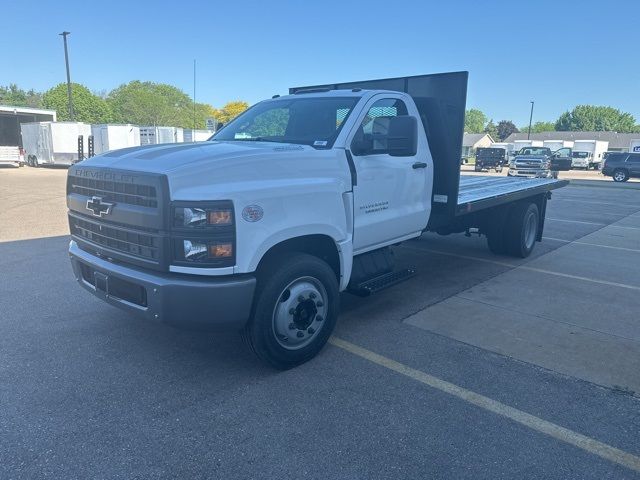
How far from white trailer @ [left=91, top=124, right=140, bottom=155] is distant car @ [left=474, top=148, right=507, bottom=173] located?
2842 cm

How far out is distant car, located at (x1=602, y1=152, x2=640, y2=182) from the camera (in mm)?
30969

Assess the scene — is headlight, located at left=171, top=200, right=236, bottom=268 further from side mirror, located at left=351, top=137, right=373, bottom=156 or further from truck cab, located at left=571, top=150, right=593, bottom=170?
truck cab, located at left=571, top=150, right=593, bottom=170

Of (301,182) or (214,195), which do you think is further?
(301,182)

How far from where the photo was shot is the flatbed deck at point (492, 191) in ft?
19.9

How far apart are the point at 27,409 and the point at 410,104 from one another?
4306 millimetres

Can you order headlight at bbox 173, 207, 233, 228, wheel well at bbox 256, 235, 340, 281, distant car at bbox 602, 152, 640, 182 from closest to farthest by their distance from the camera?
headlight at bbox 173, 207, 233, 228
wheel well at bbox 256, 235, 340, 281
distant car at bbox 602, 152, 640, 182

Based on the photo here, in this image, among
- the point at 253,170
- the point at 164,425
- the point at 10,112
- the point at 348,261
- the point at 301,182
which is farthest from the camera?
the point at 10,112

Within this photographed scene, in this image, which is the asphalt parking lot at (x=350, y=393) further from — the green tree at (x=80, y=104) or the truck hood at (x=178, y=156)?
the green tree at (x=80, y=104)

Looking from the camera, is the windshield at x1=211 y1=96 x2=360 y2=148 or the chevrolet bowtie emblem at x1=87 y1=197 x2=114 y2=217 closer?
the chevrolet bowtie emblem at x1=87 y1=197 x2=114 y2=217

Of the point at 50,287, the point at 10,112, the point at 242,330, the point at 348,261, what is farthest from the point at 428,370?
the point at 10,112

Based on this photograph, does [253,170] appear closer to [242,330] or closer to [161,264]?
[161,264]

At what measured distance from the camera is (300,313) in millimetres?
3836

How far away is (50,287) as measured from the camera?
5.80 meters

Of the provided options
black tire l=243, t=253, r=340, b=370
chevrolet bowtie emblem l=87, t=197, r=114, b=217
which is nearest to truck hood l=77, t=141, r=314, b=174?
chevrolet bowtie emblem l=87, t=197, r=114, b=217
